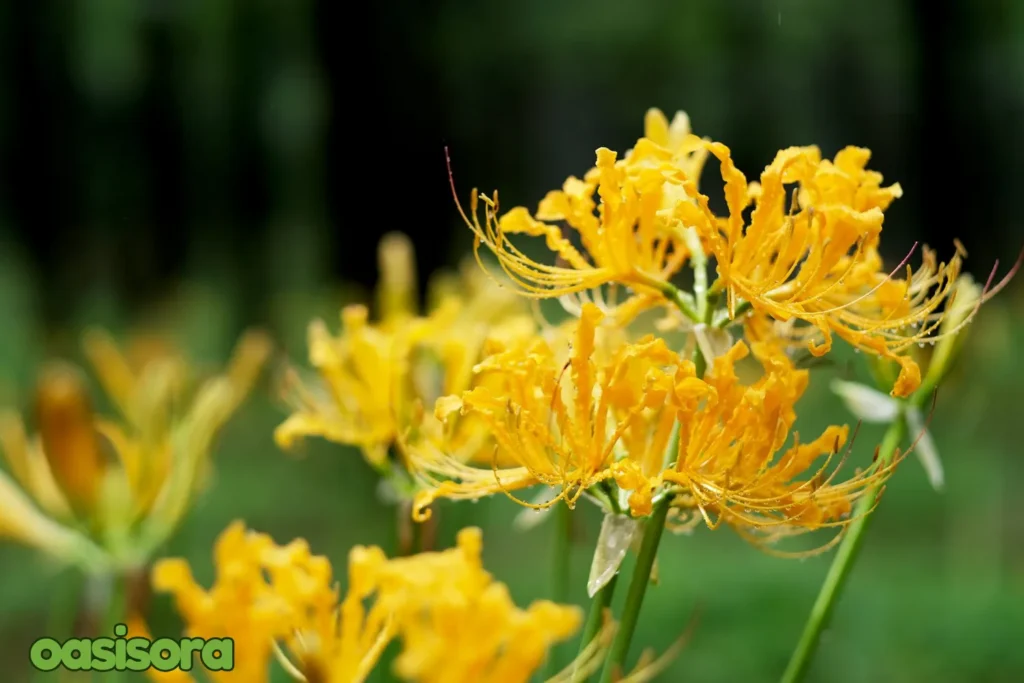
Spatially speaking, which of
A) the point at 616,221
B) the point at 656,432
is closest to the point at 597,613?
the point at 656,432

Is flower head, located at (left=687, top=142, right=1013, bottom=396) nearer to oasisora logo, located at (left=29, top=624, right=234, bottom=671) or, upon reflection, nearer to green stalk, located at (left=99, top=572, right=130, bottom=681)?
oasisora logo, located at (left=29, top=624, right=234, bottom=671)

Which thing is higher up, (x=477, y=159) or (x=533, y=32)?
(x=533, y=32)

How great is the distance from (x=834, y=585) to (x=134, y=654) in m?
0.45

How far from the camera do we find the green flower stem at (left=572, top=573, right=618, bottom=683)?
655mm

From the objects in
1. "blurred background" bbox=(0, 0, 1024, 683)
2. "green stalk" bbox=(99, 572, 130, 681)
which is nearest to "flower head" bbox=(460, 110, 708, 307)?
→ "green stalk" bbox=(99, 572, 130, 681)

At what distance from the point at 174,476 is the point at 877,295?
0.73 meters

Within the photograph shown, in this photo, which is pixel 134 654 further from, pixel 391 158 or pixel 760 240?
pixel 391 158

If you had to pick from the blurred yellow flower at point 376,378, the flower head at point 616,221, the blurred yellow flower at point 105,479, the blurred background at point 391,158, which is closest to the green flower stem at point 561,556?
the blurred yellow flower at point 376,378

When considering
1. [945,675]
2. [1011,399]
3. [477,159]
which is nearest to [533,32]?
[477,159]

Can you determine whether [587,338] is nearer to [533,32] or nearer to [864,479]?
[864,479]

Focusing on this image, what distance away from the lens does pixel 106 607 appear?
1145 millimetres

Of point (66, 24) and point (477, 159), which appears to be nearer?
point (66, 24)

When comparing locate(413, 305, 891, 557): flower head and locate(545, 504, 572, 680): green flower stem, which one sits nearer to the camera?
locate(413, 305, 891, 557): flower head

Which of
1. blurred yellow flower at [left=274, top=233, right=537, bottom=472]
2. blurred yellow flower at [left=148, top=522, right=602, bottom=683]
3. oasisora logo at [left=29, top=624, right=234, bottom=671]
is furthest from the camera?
blurred yellow flower at [left=274, top=233, right=537, bottom=472]
